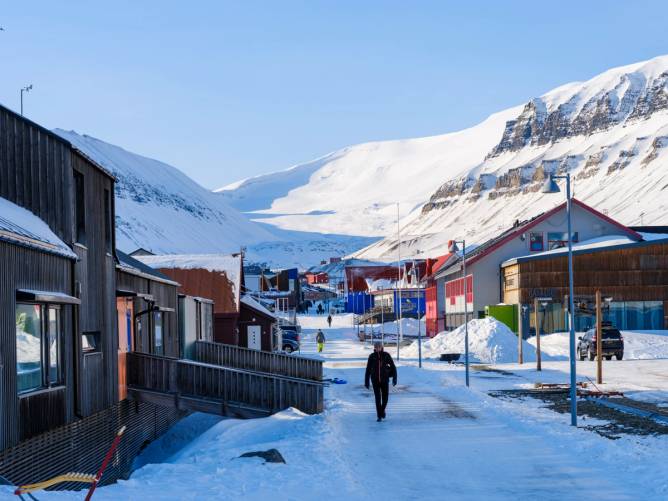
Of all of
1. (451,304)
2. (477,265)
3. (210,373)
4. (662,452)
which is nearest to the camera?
(662,452)

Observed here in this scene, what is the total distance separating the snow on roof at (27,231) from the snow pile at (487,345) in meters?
34.5

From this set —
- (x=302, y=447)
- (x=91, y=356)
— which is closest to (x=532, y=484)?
(x=302, y=447)

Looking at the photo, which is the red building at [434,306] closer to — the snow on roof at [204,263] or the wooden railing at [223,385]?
the snow on roof at [204,263]

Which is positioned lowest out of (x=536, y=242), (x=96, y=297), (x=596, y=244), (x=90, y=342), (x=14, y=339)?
(x=90, y=342)

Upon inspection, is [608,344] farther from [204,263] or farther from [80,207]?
[80,207]

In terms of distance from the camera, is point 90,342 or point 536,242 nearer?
point 90,342

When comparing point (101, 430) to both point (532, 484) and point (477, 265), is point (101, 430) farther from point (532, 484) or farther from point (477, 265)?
point (477, 265)

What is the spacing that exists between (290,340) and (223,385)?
133ft

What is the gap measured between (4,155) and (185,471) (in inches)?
262

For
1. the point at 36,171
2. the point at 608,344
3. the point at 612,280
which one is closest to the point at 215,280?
the point at 608,344

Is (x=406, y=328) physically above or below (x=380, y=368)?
below

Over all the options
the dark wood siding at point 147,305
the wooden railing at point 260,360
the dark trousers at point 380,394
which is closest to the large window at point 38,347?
the dark wood siding at point 147,305

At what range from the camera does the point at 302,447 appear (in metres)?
16.8

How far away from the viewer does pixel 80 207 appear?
62.1 ft
